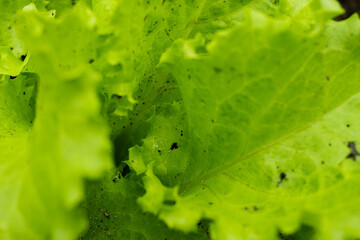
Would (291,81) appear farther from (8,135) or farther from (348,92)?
(8,135)

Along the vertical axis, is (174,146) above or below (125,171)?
above

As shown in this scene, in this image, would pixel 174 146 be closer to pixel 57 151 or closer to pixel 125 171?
pixel 125 171

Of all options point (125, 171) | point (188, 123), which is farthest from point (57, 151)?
point (125, 171)

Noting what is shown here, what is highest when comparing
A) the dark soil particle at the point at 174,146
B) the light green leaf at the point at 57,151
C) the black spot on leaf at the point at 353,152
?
the light green leaf at the point at 57,151

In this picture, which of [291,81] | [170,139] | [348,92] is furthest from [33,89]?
[348,92]

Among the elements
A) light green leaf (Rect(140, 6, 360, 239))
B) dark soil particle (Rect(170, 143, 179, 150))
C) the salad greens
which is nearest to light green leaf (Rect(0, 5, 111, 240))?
the salad greens

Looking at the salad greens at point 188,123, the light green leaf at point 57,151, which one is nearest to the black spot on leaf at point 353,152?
the salad greens at point 188,123

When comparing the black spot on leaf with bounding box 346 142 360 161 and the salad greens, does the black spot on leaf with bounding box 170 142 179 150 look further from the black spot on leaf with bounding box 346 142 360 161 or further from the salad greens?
the black spot on leaf with bounding box 346 142 360 161

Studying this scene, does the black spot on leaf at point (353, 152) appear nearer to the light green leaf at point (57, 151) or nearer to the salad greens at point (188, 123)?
the salad greens at point (188, 123)
